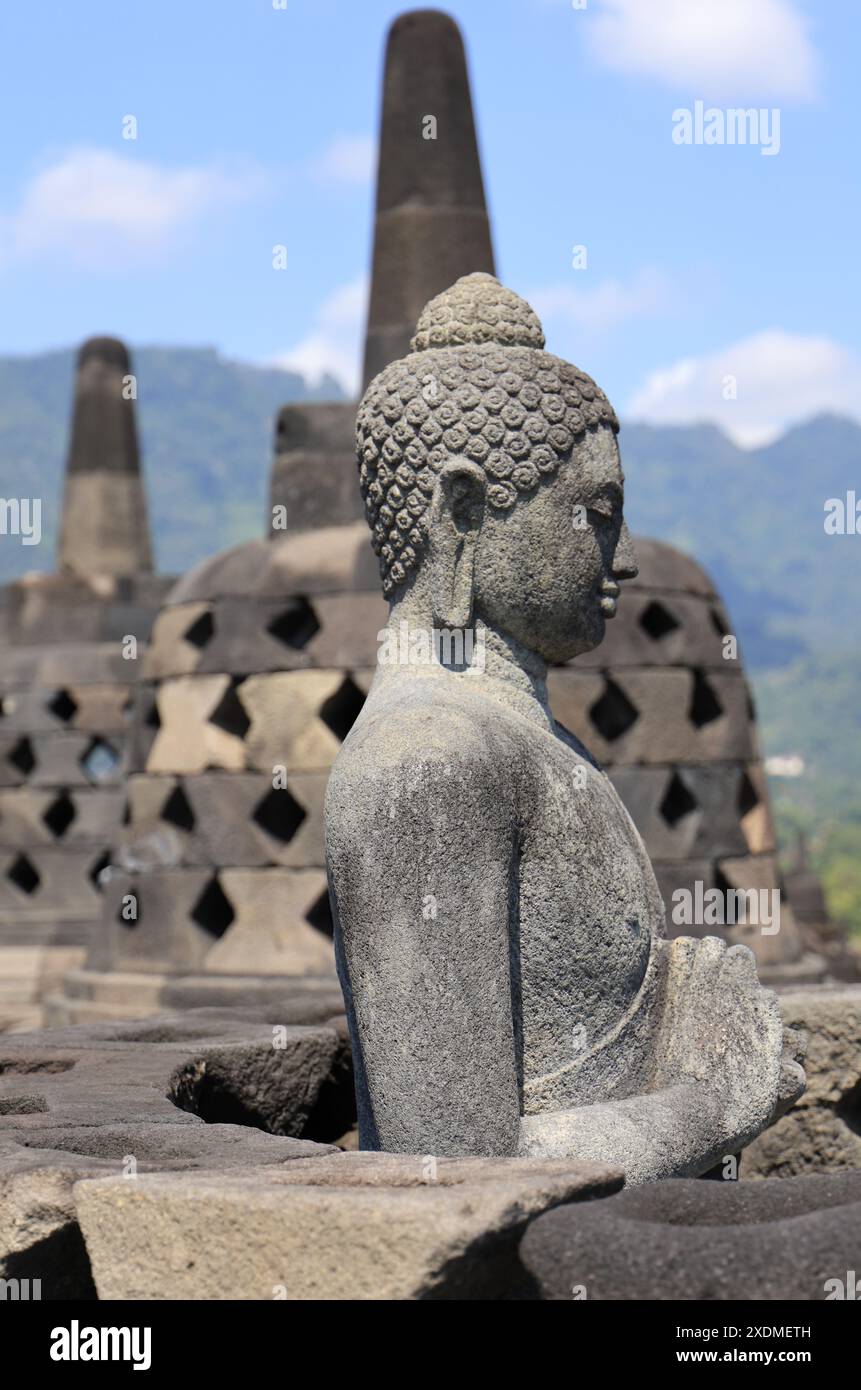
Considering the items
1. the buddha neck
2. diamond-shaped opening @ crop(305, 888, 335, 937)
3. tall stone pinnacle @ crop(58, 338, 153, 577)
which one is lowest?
diamond-shaped opening @ crop(305, 888, 335, 937)

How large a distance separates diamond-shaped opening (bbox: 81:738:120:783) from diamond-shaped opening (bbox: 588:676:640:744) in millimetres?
5665

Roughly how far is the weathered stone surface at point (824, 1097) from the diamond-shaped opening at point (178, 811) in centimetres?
417

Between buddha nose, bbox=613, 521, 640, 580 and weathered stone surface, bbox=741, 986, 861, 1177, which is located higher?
buddha nose, bbox=613, 521, 640, 580

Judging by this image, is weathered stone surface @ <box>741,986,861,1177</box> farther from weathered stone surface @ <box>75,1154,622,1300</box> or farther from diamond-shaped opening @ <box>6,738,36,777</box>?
diamond-shaped opening @ <box>6,738,36,777</box>

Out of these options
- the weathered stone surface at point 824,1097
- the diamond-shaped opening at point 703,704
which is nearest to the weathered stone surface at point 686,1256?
the weathered stone surface at point 824,1097

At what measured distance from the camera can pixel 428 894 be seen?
2840mm

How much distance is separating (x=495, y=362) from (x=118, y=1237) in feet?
A: 5.42

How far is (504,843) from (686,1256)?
922 millimetres

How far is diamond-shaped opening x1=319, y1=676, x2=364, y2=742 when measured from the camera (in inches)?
303

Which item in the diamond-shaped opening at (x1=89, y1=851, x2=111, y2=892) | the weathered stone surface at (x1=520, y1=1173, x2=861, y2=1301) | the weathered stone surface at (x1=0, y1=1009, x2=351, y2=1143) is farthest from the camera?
the diamond-shaped opening at (x1=89, y1=851, x2=111, y2=892)

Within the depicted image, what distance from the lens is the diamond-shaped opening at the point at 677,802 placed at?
789 cm

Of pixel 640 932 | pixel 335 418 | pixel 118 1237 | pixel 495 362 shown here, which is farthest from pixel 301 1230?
pixel 335 418

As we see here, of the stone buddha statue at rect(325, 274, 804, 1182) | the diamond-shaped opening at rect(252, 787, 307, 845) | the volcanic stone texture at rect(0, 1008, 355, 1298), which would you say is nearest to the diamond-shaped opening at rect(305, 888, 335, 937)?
the diamond-shaped opening at rect(252, 787, 307, 845)

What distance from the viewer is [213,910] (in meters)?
7.97
